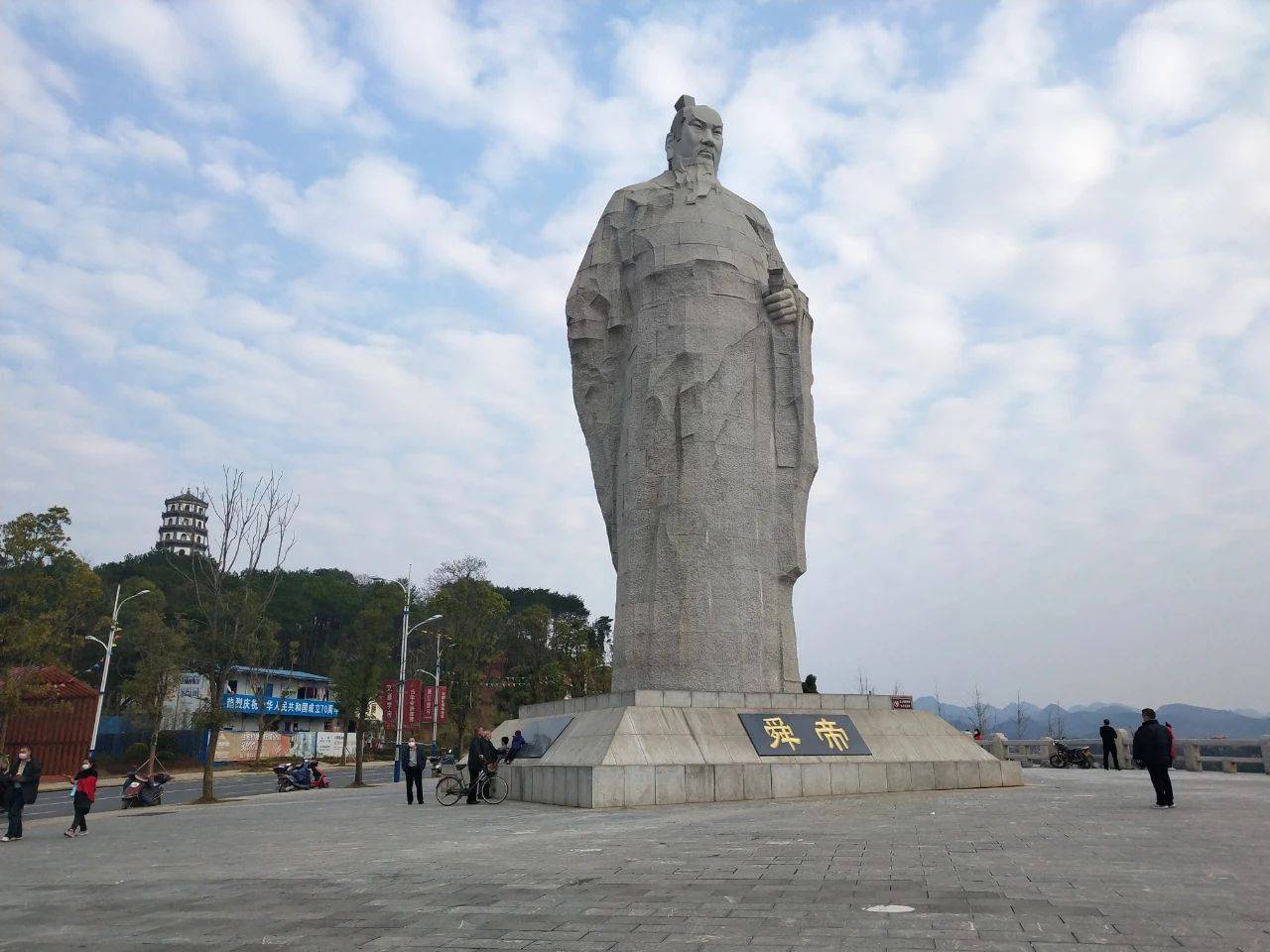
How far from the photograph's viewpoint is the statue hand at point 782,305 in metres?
14.9

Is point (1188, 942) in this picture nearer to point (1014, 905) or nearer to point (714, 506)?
point (1014, 905)

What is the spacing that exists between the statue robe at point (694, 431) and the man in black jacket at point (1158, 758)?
16.5ft

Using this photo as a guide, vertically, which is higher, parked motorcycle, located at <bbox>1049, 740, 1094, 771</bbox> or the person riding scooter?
parked motorcycle, located at <bbox>1049, 740, 1094, 771</bbox>

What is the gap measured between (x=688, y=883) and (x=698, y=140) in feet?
42.0

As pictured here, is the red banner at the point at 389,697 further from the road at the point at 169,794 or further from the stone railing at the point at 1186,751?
the stone railing at the point at 1186,751

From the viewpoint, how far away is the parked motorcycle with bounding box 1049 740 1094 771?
2188 cm

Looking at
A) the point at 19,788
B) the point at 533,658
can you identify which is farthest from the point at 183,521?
the point at 19,788

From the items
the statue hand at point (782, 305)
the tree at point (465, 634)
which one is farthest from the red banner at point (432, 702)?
the statue hand at point (782, 305)

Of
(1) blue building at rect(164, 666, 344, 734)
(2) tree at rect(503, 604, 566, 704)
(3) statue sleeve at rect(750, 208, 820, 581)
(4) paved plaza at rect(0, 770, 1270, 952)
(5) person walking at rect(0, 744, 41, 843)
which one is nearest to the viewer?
(4) paved plaza at rect(0, 770, 1270, 952)

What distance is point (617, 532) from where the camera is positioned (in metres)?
14.5

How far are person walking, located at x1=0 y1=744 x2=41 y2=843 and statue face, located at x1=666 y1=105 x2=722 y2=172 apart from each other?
42.7ft

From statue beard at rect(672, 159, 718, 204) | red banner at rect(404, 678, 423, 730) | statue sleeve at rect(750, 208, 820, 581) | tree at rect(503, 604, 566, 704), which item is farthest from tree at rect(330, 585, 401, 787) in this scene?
statue beard at rect(672, 159, 718, 204)

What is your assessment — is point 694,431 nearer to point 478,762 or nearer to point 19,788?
point 478,762

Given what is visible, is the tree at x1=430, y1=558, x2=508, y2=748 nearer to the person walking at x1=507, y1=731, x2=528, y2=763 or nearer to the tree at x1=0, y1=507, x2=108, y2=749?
the tree at x1=0, y1=507, x2=108, y2=749
